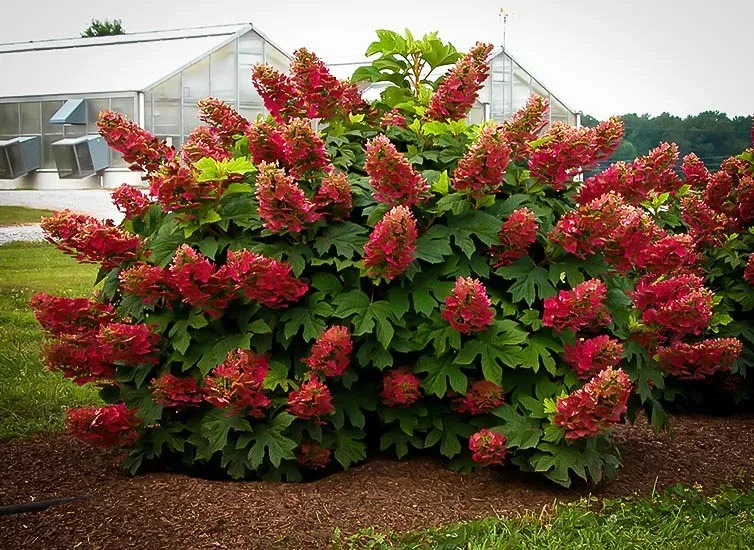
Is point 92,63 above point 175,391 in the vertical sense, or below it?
above

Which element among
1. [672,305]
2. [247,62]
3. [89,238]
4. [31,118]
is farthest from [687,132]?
[89,238]

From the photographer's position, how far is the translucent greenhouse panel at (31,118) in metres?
7.52

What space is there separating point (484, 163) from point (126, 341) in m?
1.21

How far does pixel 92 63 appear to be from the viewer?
785 centimetres

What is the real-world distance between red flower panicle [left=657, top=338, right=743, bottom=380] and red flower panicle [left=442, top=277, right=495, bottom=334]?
148 cm

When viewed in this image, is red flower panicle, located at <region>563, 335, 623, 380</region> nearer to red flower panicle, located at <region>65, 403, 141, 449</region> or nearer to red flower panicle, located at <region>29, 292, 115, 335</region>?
red flower panicle, located at <region>65, 403, 141, 449</region>

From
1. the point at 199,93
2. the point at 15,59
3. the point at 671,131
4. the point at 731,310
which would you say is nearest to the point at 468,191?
the point at 731,310

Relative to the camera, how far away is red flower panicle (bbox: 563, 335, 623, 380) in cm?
297

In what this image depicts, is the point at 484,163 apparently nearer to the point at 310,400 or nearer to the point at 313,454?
Result: the point at 310,400

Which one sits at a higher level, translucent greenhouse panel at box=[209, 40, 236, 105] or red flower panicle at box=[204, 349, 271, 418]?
translucent greenhouse panel at box=[209, 40, 236, 105]

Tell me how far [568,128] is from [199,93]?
5485 mm

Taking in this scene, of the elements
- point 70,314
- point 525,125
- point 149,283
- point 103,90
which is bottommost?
point 70,314

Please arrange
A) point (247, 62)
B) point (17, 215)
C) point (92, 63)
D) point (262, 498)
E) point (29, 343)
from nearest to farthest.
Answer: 1. point (262, 498)
2. point (29, 343)
3. point (17, 215)
4. point (92, 63)
5. point (247, 62)

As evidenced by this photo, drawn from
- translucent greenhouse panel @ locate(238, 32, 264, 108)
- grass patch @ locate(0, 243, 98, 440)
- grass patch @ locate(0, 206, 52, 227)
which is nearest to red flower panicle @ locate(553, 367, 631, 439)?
grass patch @ locate(0, 243, 98, 440)
